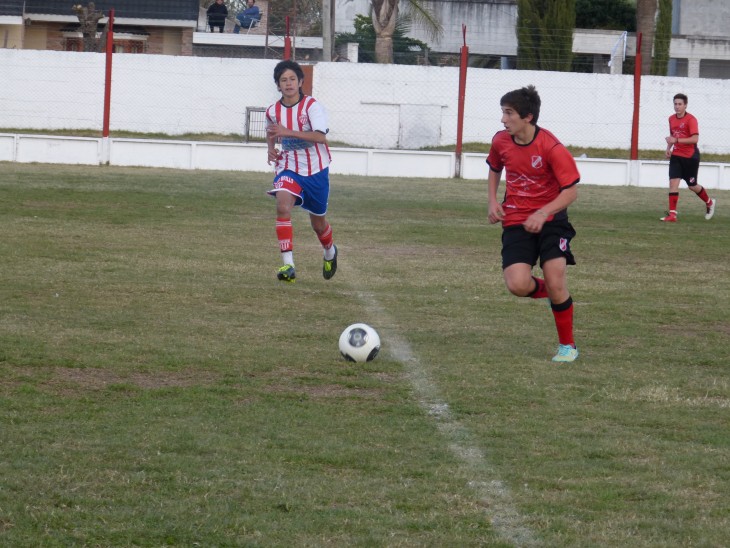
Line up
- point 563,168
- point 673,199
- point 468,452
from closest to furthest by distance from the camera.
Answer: point 468,452 < point 563,168 < point 673,199

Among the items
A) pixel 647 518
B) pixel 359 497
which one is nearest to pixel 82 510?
pixel 359 497

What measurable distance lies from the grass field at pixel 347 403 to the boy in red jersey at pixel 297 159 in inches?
16.1

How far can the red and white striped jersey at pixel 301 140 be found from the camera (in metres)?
10.1

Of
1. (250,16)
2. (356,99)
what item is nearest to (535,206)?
(356,99)

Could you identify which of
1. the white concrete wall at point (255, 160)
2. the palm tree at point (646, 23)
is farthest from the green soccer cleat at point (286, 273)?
the palm tree at point (646, 23)

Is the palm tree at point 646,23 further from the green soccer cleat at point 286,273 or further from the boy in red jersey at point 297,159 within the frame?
the green soccer cleat at point 286,273

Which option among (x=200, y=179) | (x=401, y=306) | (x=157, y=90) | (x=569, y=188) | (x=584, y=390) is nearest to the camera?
(x=584, y=390)

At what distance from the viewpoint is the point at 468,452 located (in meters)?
4.88

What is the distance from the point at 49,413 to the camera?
5.30 m

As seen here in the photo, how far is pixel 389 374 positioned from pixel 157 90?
990 inches

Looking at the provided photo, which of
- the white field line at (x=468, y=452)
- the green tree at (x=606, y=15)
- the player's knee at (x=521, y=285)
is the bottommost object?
the white field line at (x=468, y=452)

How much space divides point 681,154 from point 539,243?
421 inches

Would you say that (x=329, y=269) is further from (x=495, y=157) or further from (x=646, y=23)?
(x=646, y=23)

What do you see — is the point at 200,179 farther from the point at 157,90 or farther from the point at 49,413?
the point at 49,413
